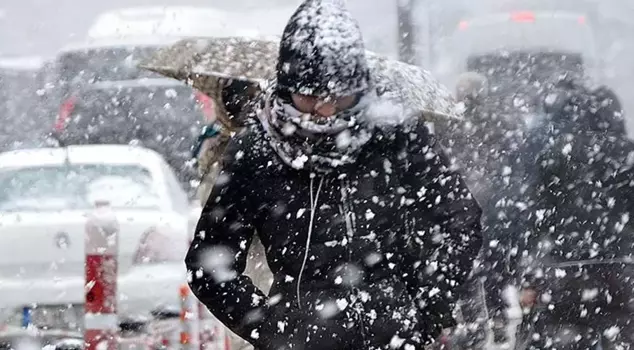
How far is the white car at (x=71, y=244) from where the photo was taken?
24.7ft

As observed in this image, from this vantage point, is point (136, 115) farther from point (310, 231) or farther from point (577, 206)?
point (310, 231)

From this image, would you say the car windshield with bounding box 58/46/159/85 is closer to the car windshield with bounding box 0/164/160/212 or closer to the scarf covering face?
the car windshield with bounding box 0/164/160/212

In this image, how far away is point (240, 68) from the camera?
17.1 ft

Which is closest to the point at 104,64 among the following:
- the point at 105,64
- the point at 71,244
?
the point at 105,64

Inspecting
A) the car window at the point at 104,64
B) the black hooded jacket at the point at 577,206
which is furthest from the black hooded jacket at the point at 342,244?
the car window at the point at 104,64

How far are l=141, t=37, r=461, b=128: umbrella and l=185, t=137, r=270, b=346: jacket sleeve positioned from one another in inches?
50.7

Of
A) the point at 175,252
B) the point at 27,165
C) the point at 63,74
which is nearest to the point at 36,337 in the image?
the point at 175,252

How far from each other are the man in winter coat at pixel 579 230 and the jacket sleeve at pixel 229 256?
2320 mm

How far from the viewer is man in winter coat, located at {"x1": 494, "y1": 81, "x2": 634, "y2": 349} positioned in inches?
220

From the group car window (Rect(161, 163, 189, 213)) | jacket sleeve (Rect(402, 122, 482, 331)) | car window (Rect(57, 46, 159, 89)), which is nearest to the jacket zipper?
jacket sleeve (Rect(402, 122, 482, 331))

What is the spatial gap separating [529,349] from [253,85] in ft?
6.08

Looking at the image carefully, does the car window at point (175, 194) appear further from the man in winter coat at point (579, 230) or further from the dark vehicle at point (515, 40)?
the dark vehicle at point (515, 40)

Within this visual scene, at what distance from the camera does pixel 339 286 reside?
11.7 feet

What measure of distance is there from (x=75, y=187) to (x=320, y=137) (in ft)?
17.1
